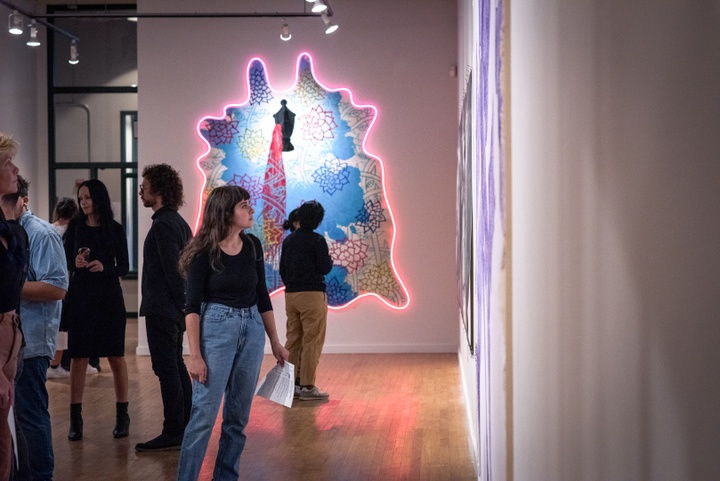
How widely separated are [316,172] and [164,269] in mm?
4746

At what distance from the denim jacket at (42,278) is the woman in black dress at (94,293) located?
→ 4.24ft

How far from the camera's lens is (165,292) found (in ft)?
16.9

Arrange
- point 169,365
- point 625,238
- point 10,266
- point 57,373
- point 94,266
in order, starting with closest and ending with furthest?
1. point 625,238
2. point 10,266
3. point 169,365
4. point 94,266
5. point 57,373

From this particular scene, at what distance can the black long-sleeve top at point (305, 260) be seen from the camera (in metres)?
6.90

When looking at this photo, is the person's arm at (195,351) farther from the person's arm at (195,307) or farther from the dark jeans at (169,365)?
the dark jeans at (169,365)

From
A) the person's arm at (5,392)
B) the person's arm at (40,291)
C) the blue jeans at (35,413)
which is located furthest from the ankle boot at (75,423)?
the person's arm at (5,392)

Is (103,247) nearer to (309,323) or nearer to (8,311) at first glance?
(309,323)

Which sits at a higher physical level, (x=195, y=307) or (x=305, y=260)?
(x=305, y=260)

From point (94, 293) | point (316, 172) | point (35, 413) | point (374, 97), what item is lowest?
point (35, 413)

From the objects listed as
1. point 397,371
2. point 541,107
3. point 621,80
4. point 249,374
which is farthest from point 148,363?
point 621,80

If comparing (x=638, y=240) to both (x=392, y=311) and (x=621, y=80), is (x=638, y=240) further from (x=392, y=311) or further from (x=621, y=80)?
(x=392, y=311)

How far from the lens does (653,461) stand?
99cm

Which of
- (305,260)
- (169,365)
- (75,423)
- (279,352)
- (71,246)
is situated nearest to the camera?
(279,352)

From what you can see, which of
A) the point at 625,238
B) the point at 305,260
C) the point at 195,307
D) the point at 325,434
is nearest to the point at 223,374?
the point at 195,307
